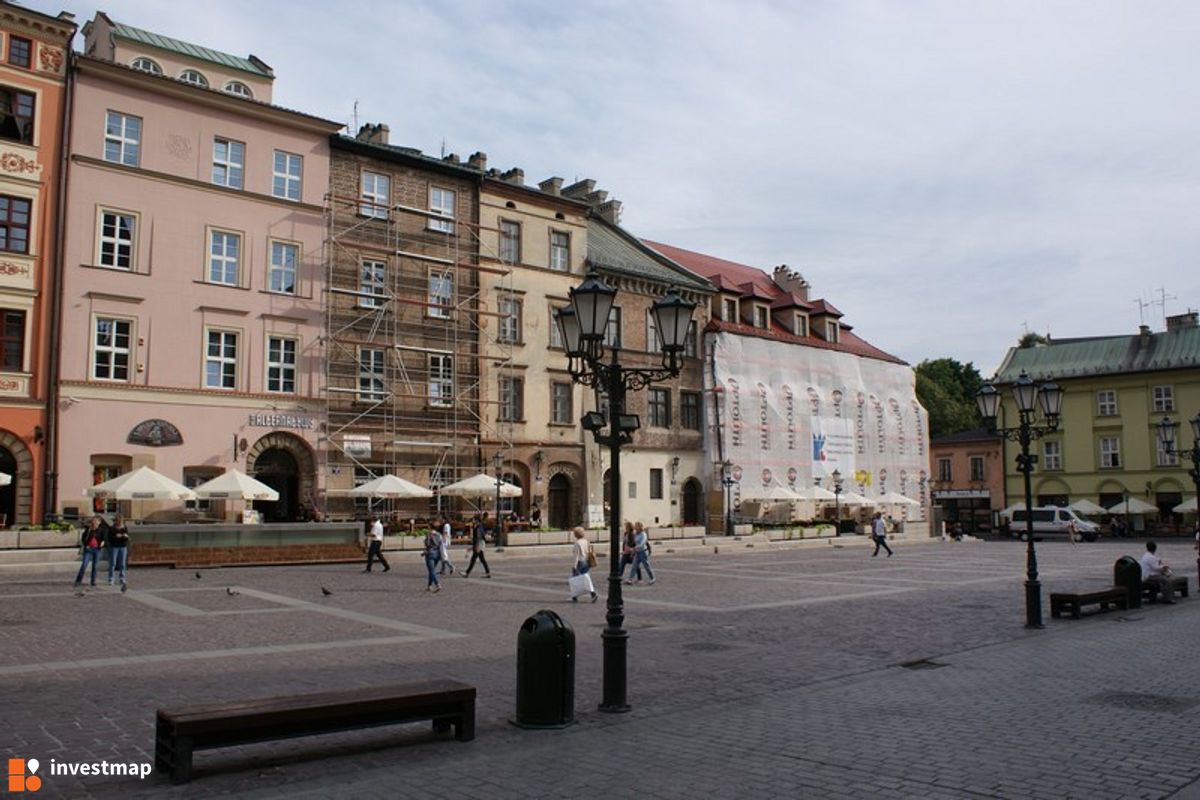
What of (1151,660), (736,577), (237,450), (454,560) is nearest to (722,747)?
(1151,660)

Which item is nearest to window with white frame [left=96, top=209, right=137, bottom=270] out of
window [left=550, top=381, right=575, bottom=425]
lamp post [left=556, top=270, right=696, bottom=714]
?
window [left=550, top=381, right=575, bottom=425]

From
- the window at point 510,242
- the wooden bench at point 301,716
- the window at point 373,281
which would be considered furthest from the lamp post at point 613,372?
the window at point 510,242

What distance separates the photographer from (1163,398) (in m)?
61.8

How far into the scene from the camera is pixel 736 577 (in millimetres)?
26469

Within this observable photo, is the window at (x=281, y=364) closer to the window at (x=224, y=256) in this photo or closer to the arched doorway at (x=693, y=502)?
the window at (x=224, y=256)

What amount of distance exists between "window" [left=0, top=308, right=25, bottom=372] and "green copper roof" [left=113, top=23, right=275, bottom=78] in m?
11.5

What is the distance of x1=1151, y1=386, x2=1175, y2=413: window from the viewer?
61312mm

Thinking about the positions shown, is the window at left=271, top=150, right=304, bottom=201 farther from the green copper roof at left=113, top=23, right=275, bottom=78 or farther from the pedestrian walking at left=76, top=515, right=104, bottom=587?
the pedestrian walking at left=76, top=515, right=104, bottom=587

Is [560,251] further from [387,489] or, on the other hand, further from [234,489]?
[234,489]

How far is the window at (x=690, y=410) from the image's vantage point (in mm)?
49281

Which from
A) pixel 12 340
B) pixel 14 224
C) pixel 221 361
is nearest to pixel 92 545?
pixel 12 340

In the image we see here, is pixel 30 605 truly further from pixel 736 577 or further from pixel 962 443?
pixel 962 443

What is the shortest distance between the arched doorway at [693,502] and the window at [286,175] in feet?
77.1

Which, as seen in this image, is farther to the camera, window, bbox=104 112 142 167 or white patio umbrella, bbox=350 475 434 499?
white patio umbrella, bbox=350 475 434 499
